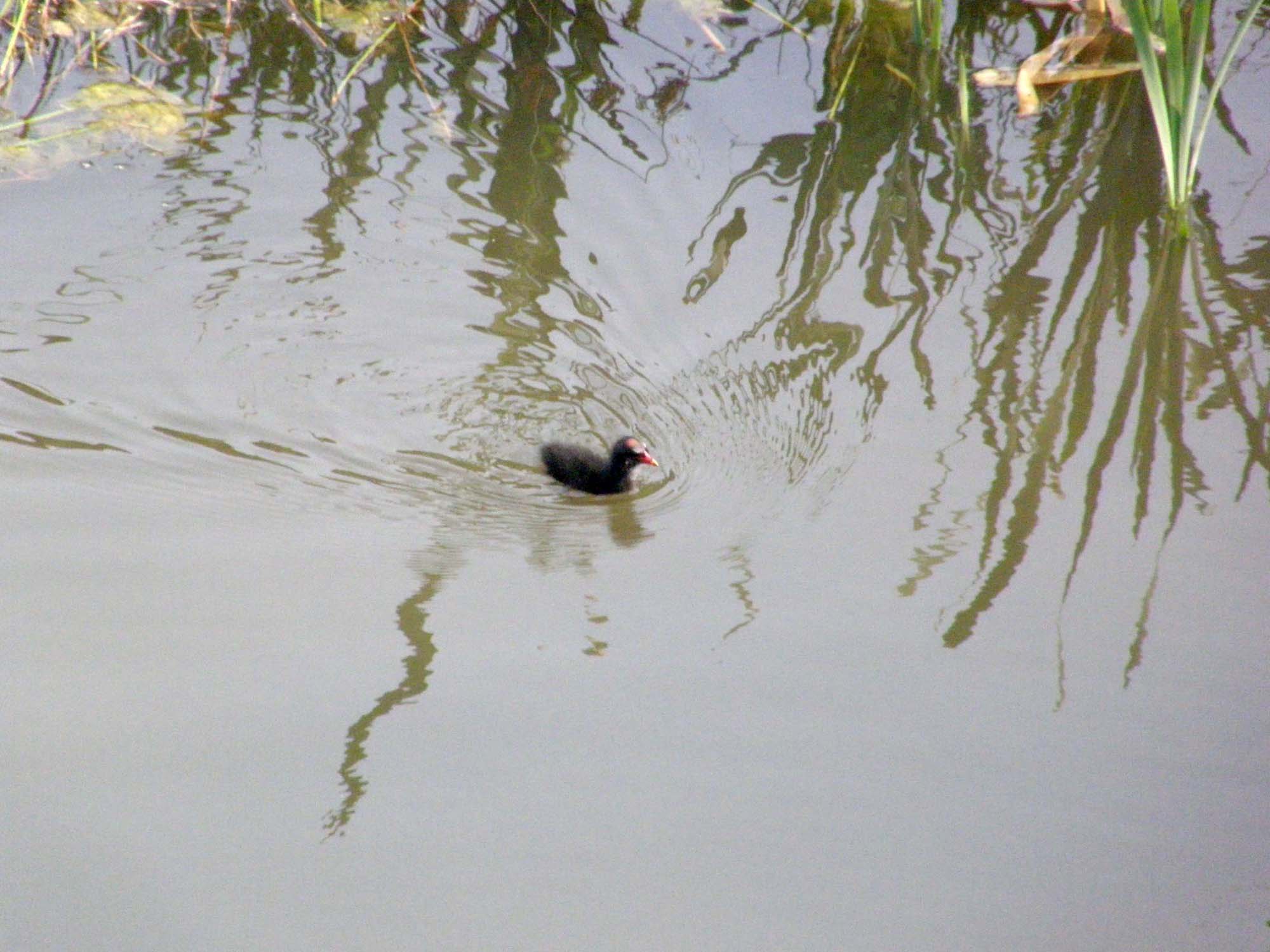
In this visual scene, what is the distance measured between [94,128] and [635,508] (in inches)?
157

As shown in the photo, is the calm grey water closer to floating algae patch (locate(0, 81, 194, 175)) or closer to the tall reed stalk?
floating algae patch (locate(0, 81, 194, 175))

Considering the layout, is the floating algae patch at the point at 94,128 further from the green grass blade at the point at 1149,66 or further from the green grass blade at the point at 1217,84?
the green grass blade at the point at 1217,84

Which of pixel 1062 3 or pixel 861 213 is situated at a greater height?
pixel 1062 3

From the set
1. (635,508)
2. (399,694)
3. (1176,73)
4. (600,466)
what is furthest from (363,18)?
(399,694)

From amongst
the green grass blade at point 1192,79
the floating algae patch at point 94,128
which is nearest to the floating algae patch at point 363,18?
the floating algae patch at point 94,128

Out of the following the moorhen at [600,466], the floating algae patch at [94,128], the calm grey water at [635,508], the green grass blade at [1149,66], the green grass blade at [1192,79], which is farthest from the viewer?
the floating algae patch at [94,128]

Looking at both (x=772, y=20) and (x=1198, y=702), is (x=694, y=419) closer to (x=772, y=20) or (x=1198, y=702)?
(x=1198, y=702)

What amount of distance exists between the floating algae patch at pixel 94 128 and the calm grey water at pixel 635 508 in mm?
118

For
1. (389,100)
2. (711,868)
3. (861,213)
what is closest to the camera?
(711,868)

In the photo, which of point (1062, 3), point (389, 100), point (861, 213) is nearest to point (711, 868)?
point (861, 213)

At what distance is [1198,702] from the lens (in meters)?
4.34

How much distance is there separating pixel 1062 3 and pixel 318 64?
454 centimetres

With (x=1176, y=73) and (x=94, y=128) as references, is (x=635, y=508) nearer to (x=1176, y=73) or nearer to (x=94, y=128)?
(x=1176, y=73)

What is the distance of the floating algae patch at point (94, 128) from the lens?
6977 millimetres
